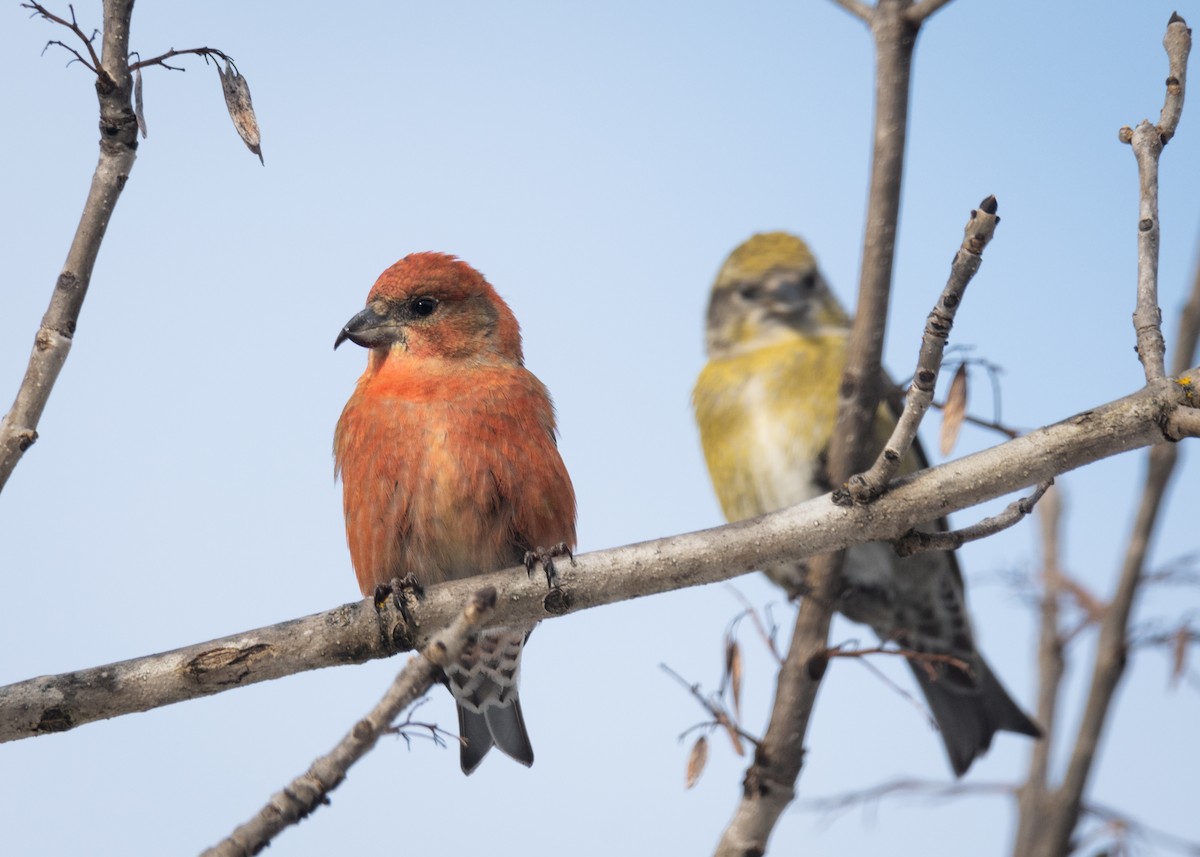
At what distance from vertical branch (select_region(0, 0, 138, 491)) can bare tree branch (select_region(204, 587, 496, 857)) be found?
1.13m

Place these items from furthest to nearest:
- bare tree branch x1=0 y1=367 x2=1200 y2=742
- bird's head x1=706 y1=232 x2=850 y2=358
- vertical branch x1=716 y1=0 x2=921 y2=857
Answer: bird's head x1=706 y1=232 x2=850 y2=358 < vertical branch x1=716 y1=0 x2=921 y2=857 < bare tree branch x1=0 y1=367 x2=1200 y2=742

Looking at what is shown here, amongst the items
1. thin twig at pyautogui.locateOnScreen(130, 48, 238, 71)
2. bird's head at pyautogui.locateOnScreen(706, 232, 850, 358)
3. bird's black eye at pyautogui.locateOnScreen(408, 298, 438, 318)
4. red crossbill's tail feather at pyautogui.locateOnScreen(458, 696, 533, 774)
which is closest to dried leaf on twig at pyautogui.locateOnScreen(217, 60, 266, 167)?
thin twig at pyautogui.locateOnScreen(130, 48, 238, 71)

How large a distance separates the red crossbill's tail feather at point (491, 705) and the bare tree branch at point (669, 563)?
3.71 feet

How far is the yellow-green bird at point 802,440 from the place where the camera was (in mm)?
5203

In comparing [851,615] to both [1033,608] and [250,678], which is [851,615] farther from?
[250,678]

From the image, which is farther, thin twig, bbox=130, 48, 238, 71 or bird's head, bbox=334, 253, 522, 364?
bird's head, bbox=334, 253, 522, 364

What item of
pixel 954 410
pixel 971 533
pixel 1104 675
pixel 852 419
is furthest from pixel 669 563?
pixel 1104 675

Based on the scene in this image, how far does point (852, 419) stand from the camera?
3.82m

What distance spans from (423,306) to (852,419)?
1349 millimetres

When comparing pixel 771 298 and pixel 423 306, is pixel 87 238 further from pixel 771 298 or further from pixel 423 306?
pixel 771 298

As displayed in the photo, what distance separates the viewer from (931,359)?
2.55 metres

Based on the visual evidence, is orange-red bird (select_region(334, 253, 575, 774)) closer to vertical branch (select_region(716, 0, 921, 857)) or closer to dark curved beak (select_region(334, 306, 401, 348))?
dark curved beak (select_region(334, 306, 401, 348))

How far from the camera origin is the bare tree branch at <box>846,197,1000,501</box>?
7.79ft

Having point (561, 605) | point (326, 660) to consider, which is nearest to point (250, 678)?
point (326, 660)
